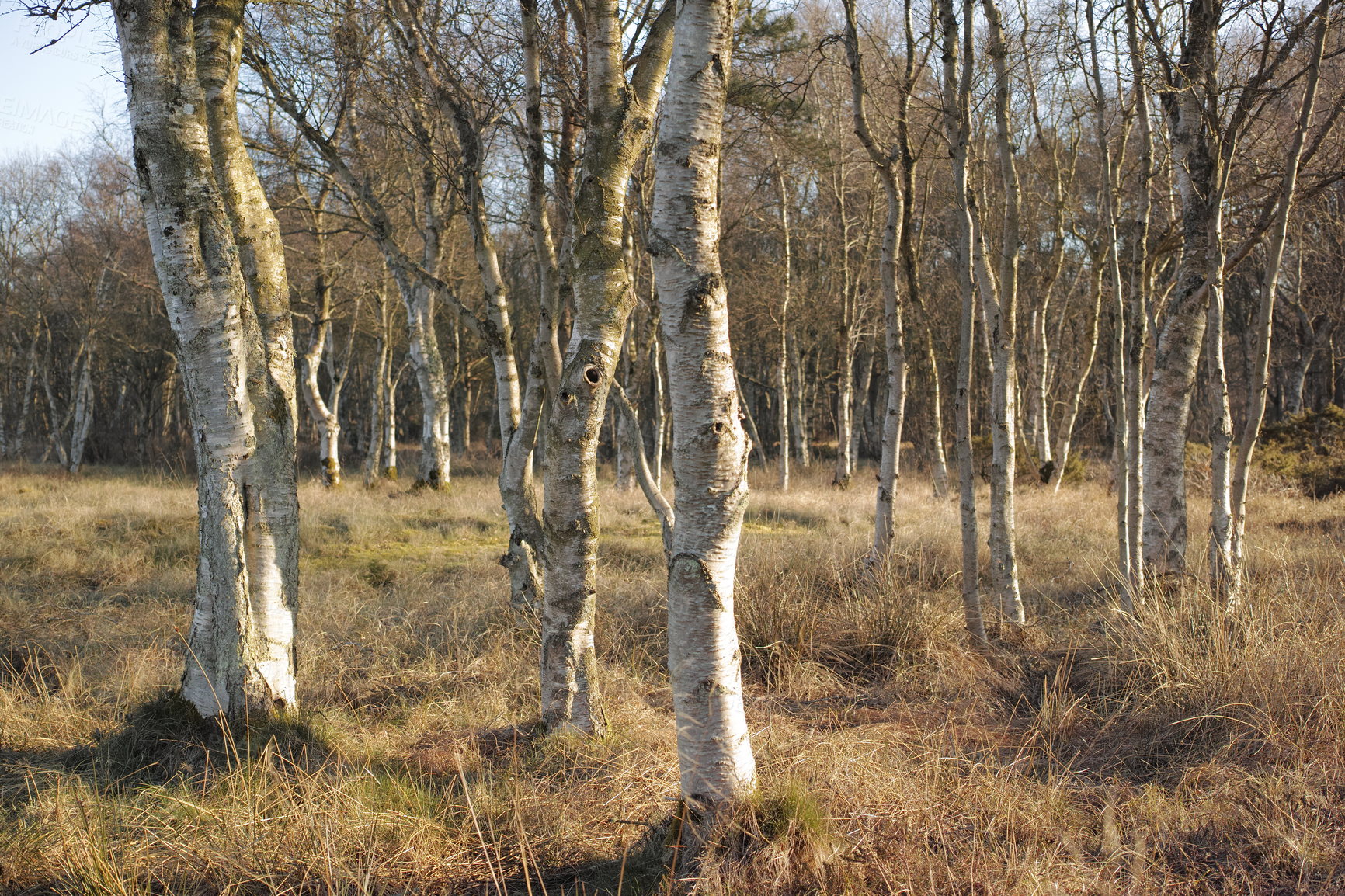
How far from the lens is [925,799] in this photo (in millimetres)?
3014

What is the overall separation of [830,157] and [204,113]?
13.0m

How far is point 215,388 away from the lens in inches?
149

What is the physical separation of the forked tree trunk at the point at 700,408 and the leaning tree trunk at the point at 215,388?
2.41m

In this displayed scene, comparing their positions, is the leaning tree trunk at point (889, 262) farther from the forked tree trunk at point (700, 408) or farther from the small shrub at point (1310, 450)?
the small shrub at point (1310, 450)

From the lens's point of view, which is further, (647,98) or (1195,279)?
(1195,279)

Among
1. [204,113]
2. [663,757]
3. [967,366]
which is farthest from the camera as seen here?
[967,366]

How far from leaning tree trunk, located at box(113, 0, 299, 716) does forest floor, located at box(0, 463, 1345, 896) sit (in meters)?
0.38

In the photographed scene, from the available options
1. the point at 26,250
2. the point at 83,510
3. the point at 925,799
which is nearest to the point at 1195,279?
the point at 925,799

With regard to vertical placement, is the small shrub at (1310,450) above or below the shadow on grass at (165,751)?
above

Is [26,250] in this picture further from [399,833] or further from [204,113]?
[399,833]

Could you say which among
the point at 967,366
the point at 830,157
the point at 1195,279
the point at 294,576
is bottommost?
the point at 294,576

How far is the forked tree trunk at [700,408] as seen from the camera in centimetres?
260

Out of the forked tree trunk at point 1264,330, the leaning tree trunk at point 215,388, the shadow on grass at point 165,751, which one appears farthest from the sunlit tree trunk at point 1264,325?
the leaning tree trunk at point 215,388

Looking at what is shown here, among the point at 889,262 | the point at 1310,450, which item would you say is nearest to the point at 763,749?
the point at 889,262
